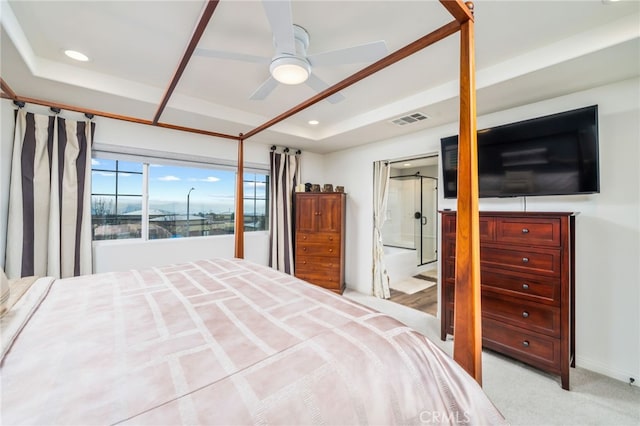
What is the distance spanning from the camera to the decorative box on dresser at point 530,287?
6.21ft

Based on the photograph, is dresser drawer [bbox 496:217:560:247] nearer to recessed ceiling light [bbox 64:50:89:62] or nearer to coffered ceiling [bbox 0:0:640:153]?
coffered ceiling [bbox 0:0:640:153]

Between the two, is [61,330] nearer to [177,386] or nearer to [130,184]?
[177,386]

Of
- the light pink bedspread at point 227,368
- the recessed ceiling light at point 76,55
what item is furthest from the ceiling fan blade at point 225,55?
the light pink bedspread at point 227,368

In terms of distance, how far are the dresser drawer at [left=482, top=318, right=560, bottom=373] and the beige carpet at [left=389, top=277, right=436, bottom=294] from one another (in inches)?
69.7

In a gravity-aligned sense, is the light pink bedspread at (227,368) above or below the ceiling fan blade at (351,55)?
below

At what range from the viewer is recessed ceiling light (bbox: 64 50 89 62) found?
1.92 meters

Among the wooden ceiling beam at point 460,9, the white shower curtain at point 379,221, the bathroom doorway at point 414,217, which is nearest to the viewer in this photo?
the wooden ceiling beam at point 460,9

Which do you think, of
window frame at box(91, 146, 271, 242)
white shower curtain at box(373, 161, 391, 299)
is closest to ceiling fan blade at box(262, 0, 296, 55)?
window frame at box(91, 146, 271, 242)

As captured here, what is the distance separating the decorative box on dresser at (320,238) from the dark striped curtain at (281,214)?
0.16m

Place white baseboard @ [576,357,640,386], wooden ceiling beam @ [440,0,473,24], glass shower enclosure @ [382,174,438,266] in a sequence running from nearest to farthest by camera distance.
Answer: wooden ceiling beam @ [440,0,473,24] < white baseboard @ [576,357,640,386] < glass shower enclosure @ [382,174,438,266]

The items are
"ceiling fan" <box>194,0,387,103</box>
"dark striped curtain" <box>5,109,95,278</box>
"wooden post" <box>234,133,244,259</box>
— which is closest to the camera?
"ceiling fan" <box>194,0,387,103</box>

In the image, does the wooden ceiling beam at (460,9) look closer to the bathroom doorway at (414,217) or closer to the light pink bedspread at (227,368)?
the light pink bedspread at (227,368)

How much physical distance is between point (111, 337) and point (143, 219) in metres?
2.67

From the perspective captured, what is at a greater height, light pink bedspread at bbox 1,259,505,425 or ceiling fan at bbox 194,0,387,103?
ceiling fan at bbox 194,0,387,103
